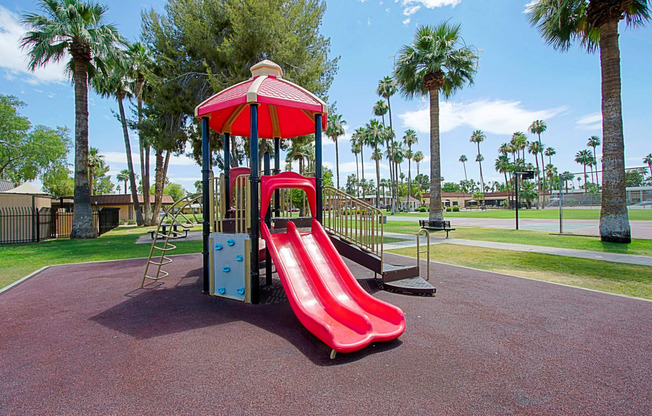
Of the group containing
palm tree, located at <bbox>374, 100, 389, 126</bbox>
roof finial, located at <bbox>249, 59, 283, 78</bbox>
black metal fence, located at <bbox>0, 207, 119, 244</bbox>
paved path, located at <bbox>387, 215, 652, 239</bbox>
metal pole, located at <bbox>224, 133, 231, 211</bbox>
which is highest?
palm tree, located at <bbox>374, 100, 389, 126</bbox>

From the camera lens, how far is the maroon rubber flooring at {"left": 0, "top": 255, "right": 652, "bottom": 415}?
271 centimetres

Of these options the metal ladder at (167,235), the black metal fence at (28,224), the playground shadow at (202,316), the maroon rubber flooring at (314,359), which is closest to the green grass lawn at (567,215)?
the maroon rubber flooring at (314,359)

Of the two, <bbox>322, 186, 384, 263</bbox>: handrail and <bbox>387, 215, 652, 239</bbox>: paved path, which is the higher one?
<bbox>322, 186, 384, 263</bbox>: handrail

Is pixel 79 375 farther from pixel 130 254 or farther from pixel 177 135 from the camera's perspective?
pixel 177 135

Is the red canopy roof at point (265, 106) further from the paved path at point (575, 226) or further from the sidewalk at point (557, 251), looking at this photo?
the paved path at point (575, 226)

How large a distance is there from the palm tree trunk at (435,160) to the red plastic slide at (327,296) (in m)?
13.2

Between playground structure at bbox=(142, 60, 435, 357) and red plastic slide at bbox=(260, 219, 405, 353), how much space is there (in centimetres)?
1

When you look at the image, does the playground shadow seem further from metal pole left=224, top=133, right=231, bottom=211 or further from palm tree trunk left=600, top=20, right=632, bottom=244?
palm tree trunk left=600, top=20, right=632, bottom=244

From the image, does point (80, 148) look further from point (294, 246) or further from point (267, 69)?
point (294, 246)

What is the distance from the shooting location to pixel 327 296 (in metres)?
4.64

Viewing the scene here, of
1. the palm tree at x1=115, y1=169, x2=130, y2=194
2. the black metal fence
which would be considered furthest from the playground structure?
the palm tree at x1=115, y1=169, x2=130, y2=194

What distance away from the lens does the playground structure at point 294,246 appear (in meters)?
4.28

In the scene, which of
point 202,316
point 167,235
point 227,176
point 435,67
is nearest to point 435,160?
point 435,67

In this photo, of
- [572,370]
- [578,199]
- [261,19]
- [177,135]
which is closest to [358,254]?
[572,370]
